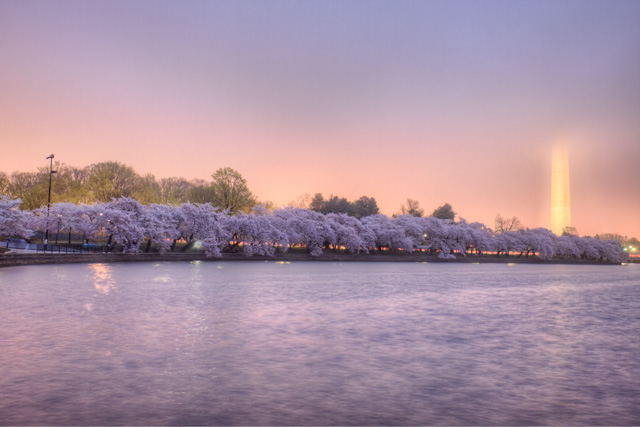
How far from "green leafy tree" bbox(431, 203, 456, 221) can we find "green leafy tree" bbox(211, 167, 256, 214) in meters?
74.6

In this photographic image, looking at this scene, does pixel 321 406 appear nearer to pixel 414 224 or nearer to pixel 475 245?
pixel 414 224

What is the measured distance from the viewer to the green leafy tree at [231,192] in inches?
3570

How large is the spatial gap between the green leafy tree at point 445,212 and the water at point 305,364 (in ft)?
428

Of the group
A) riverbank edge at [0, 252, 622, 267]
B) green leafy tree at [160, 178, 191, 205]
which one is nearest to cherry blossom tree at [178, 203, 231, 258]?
riverbank edge at [0, 252, 622, 267]

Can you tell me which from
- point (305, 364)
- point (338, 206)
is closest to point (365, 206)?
point (338, 206)

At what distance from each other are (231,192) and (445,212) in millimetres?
79712

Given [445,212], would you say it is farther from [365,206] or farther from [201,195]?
[201,195]

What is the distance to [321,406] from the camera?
779 centimetres

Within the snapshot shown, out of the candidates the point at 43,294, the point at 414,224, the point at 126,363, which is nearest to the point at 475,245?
the point at 414,224

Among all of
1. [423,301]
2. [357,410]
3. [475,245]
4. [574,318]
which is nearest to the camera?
[357,410]

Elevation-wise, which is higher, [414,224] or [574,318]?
[414,224]

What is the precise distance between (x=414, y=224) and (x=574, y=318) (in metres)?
84.5

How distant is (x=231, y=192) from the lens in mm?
91312

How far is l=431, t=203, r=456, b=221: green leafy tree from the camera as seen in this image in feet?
493
